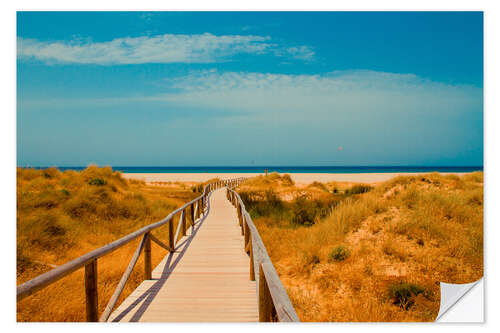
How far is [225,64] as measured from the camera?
26.1 ft

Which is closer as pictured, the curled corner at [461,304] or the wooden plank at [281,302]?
the wooden plank at [281,302]

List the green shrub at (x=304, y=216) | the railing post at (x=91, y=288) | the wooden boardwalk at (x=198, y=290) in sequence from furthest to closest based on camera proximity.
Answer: the green shrub at (x=304, y=216), the wooden boardwalk at (x=198, y=290), the railing post at (x=91, y=288)

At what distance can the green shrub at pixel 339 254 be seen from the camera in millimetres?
7008

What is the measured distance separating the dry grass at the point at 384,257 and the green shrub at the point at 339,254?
21 mm

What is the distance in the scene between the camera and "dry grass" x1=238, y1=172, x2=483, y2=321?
5.50 meters

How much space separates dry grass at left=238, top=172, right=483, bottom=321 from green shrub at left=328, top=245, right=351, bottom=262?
0.07 ft

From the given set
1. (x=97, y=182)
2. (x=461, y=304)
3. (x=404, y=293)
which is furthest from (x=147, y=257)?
(x=97, y=182)

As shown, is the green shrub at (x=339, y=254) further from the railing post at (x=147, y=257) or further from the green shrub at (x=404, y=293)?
the railing post at (x=147, y=257)

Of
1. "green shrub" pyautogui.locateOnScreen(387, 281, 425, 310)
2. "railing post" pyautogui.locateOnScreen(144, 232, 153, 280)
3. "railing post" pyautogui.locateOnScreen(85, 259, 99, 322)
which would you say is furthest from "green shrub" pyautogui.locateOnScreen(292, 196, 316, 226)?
"railing post" pyautogui.locateOnScreen(85, 259, 99, 322)

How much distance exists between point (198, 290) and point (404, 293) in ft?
11.4

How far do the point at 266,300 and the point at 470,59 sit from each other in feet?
18.2
